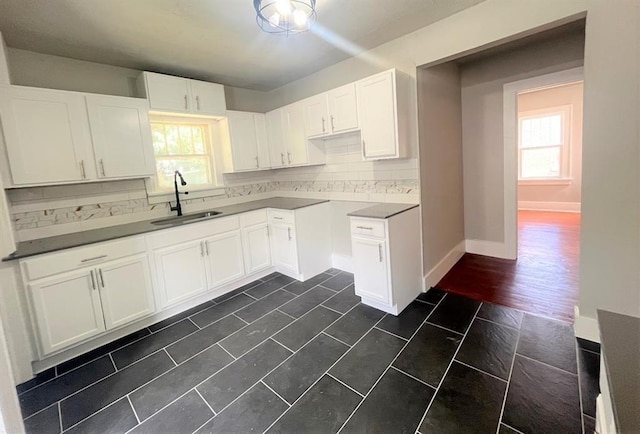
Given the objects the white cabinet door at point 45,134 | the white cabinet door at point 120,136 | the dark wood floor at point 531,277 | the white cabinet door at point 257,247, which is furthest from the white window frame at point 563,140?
the white cabinet door at point 45,134

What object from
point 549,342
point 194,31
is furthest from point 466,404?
point 194,31

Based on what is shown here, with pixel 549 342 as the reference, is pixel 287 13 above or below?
above

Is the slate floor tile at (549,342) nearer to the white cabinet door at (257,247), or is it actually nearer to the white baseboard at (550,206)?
the white cabinet door at (257,247)

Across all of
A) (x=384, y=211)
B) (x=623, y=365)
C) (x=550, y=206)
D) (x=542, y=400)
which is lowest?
(x=542, y=400)

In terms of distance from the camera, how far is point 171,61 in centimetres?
286

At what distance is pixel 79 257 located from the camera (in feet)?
7.16

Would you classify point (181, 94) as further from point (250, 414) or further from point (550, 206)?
point (550, 206)

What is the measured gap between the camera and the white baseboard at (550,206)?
19.5 ft

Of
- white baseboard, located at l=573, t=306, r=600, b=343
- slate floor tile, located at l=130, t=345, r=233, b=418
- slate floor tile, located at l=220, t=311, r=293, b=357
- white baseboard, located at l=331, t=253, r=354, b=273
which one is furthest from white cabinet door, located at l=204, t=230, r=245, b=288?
white baseboard, located at l=573, t=306, r=600, b=343

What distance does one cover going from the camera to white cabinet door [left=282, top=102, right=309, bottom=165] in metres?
3.46

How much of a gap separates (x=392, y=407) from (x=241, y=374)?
1.03 metres

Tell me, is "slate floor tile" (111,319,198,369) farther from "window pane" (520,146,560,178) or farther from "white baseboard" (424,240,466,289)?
"window pane" (520,146,560,178)

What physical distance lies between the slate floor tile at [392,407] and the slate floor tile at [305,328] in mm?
714

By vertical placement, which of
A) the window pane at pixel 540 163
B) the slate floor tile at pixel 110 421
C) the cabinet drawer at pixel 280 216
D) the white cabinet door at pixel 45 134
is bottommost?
the slate floor tile at pixel 110 421
